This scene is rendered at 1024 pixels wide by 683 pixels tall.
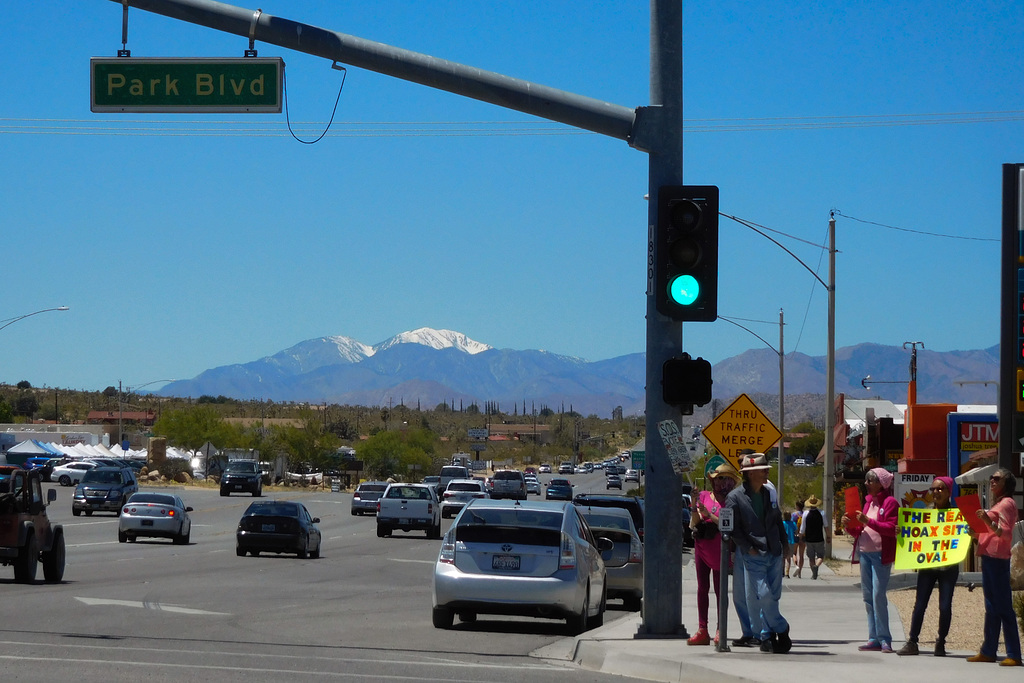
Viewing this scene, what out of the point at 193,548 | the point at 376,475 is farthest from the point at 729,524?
the point at 376,475

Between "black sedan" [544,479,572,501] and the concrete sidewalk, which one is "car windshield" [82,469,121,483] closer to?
"black sedan" [544,479,572,501]

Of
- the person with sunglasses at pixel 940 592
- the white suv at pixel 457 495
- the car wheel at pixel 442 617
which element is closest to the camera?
the person with sunglasses at pixel 940 592

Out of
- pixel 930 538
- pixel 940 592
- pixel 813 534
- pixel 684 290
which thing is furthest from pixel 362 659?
pixel 813 534

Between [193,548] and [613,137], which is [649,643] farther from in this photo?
[193,548]

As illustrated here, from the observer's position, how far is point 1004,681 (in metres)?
10.6

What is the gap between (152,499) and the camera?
115 ft

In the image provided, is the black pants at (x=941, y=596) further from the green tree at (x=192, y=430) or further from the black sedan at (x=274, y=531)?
the green tree at (x=192, y=430)

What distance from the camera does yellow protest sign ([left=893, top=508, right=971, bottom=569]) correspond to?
12.6 metres

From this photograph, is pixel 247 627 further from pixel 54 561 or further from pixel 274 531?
pixel 274 531

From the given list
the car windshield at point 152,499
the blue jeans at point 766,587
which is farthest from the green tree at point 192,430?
the blue jeans at point 766,587

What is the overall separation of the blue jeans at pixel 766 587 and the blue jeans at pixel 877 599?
1173 mm

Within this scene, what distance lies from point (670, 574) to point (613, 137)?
177 inches

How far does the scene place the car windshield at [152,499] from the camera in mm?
34875

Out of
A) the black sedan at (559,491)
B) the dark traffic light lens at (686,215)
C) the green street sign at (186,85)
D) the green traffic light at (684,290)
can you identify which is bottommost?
the black sedan at (559,491)
